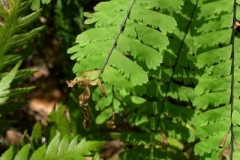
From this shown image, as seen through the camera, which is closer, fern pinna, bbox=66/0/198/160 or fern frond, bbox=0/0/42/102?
fern pinna, bbox=66/0/198/160

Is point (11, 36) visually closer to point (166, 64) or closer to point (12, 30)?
point (12, 30)

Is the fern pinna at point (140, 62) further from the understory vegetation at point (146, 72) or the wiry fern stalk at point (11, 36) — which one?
the wiry fern stalk at point (11, 36)

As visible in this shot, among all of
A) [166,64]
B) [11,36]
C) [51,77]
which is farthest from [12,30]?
[51,77]

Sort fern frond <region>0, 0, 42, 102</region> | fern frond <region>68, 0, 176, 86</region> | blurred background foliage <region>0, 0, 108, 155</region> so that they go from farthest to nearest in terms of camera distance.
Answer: blurred background foliage <region>0, 0, 108, 155</region> → fern frond <region>0, 0, 42, 102</region> → fern frond <region>68, 0, 176, 86</region>

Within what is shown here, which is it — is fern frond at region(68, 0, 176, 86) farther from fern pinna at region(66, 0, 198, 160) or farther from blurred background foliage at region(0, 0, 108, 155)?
blurred background foliage at region(0, 0, 108, 155)

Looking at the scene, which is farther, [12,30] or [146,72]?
[12,30]

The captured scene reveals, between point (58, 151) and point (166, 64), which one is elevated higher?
point (166, 64)

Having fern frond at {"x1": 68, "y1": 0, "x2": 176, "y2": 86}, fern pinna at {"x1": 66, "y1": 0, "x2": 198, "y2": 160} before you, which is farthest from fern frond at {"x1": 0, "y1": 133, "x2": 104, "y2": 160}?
fern frond at {"x1": 68, "y1": 0, "x2": 176, "y2": 86}
